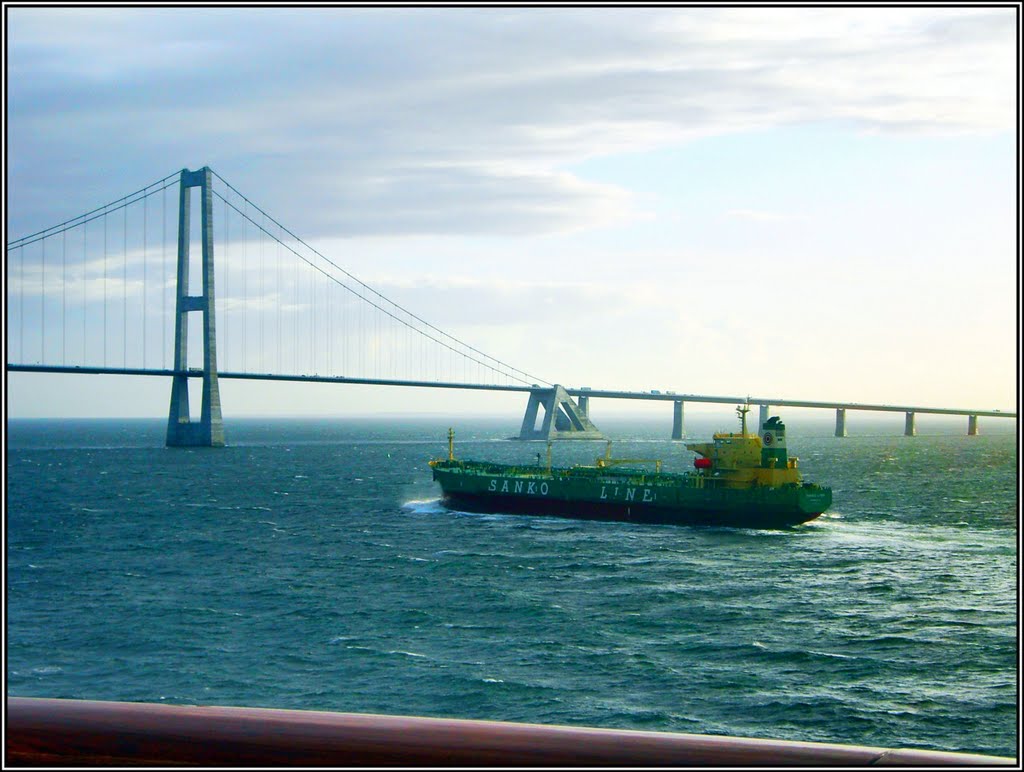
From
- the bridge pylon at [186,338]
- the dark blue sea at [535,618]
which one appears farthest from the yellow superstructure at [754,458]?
the bridge pylon at [186,338]

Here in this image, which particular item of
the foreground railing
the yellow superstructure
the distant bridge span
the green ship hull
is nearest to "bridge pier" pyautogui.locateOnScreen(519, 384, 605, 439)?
the distant bridge span

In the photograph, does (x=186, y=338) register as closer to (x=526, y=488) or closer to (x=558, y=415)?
(x=558, y=415)

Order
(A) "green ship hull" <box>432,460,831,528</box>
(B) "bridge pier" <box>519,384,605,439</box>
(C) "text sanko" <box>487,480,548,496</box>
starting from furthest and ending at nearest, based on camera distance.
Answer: (B) "bridge pier" <box>519,384,605,439</box>
(C) "text sanko" <box>487,480,548,496</box>
(A) "green ship hull" <box>432,460,831,528</box>

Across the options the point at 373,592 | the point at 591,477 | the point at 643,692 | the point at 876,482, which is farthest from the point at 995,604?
the point at 876,482

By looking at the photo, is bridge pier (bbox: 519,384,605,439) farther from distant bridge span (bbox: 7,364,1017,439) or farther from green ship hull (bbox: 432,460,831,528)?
green ship hull (bbox: 432,460,831,528)

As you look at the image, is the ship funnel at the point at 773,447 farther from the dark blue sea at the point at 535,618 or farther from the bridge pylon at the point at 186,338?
the bridge pylon at the point at 186,338

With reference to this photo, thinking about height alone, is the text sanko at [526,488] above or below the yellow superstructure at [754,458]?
below
